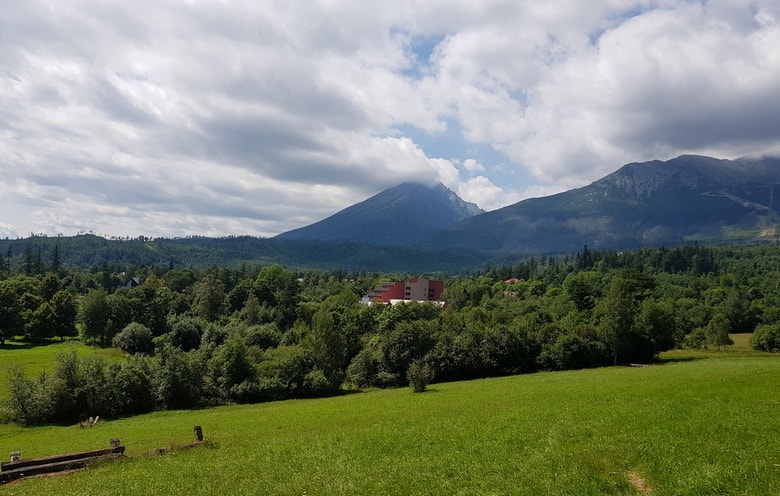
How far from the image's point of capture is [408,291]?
17525 centimetres

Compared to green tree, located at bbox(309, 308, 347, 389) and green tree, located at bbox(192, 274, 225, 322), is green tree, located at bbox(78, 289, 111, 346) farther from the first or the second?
green tree, located at bbox(309, 308, 347, 389)

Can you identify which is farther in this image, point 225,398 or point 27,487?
point 225,398

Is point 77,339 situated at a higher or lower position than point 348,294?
lower

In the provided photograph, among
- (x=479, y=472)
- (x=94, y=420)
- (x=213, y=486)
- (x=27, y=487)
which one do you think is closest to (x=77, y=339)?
(x=94, y=420)

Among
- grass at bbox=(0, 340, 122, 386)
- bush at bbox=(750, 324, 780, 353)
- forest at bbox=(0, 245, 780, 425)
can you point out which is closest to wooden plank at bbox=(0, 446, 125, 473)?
forest at bbox=(0, 245, 780, 425)

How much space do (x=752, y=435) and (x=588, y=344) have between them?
5843 cm

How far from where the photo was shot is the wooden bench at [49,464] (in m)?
21.3

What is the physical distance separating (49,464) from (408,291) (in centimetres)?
15498

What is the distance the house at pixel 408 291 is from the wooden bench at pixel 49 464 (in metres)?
145

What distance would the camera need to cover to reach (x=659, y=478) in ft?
43.9

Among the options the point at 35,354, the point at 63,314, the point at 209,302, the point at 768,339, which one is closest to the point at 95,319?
the point at 63,314

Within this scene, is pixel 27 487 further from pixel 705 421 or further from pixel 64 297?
pixel 64 297

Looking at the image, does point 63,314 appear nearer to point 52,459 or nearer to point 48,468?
point 52,459

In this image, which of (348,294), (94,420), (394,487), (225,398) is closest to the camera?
(394,487)
